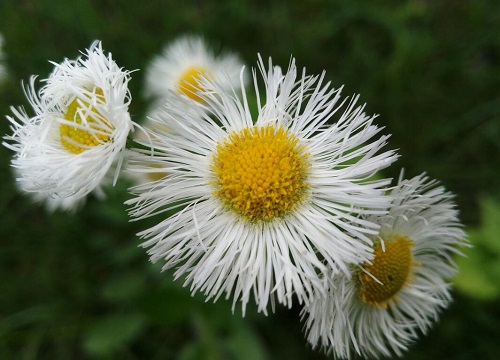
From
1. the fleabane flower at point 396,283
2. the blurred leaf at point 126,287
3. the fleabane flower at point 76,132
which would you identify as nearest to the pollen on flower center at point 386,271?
the fleabane flower at point 396,283

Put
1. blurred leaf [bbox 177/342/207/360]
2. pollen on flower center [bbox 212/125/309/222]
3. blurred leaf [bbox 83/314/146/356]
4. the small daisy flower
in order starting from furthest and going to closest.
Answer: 1. the small daisy flower
2. blurred leaf [bbox 83/314/146/356]
3. blurred leaf [bbox 177/342/207/360]
4. pollen on flower center [bbox 212/125/309/222]

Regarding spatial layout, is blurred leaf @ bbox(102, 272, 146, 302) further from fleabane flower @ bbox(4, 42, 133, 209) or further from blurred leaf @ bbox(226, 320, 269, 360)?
fleabane flower @ bbox(4, 42, 133, 209)

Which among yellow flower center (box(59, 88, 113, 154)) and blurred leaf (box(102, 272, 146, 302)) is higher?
blurred leaf (box(102, 272, 146, 302))

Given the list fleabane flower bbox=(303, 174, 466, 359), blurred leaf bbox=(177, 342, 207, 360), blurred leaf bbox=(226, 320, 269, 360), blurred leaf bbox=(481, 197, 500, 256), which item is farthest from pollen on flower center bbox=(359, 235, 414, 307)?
blurred leaf bbox=(177, 342, 207, 360)

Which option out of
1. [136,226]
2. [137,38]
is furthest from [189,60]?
[136,226]

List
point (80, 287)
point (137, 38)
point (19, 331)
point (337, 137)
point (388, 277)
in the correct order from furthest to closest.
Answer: point (137, 38) → point (80, 287) → point (19, 331) → point (388, 277) → point (337, 137)

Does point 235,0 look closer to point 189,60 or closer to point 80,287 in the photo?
point 189,60
